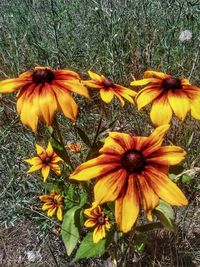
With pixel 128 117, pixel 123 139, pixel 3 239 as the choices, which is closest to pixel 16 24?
pixel 128 117

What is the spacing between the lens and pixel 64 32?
2.85 metres

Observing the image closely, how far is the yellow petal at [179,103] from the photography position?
938 mm

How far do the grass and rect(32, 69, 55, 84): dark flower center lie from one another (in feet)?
1.55

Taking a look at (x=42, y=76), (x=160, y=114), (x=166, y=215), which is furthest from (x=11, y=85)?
(x=166, y=215)

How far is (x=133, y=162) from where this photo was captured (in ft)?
2.68

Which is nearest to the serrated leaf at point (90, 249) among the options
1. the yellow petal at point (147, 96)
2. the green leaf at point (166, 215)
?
the green leaf at point (166, 215)

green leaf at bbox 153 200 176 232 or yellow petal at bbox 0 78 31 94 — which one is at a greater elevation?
yellow petal at bbox 0 78 31 94

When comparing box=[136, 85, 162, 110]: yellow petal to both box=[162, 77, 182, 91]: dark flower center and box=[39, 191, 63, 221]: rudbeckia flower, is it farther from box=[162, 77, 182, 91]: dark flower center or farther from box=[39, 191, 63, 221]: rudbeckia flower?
box=[39, 191, 63, 221]: rudbeckia flower

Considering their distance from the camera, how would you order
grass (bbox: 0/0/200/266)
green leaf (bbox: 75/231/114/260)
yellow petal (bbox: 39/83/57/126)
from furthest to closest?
grass (bbox: 0/0/200/266) < green leaf (bbox: 75/231/114/260) < yellow petal (bbox: 39/83/57/126)

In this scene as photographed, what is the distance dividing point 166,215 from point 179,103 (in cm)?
29

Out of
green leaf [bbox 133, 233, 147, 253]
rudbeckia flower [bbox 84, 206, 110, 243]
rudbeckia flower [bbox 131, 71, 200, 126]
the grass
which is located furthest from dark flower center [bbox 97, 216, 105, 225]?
rudbeckia flower [bbox 131, 71, 200, 126]

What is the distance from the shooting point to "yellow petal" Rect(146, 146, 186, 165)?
2.72 ft

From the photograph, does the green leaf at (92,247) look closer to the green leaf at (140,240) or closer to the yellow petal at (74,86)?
the green leaf at (140,240)

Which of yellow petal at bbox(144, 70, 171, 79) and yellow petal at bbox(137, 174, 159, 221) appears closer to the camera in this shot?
yellow petal at bbox(137, 174, 159, 221)
